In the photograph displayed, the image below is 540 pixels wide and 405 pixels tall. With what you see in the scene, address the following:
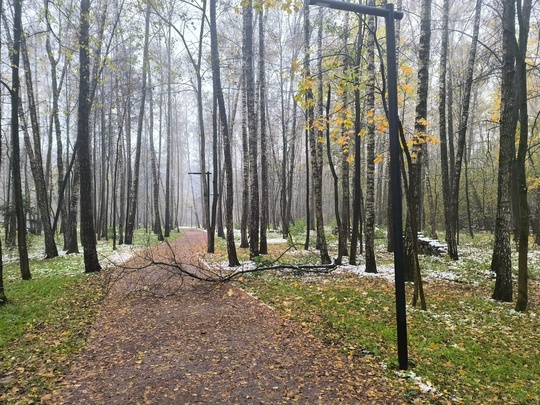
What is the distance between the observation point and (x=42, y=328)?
5840 mm

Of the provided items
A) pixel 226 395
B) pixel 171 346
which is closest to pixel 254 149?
pixel 171 346

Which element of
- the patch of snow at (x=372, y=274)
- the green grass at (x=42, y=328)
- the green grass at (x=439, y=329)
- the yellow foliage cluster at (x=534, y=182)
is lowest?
the patch of snow at (x=372, y=274)

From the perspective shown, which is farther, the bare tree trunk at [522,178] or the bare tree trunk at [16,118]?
the bare tree trunk at [16,118]

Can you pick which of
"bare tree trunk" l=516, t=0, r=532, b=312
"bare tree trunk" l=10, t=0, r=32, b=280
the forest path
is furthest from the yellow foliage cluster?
"bare tree trunk" l=10, t=0, r=32, b=280

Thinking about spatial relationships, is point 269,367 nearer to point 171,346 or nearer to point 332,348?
point 332,348

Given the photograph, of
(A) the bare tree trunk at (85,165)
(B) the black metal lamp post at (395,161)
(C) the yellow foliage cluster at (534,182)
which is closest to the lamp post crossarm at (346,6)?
(B) the black metal lamp post at (395,161)

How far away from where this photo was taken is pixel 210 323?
20.1 ft

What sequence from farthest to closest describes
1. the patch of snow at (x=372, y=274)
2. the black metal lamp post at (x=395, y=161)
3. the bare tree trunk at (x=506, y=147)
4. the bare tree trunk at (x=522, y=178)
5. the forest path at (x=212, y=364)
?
the patch of snow at (x=372, y=274)
the bare tree trunk at (x=506, y=147)
the bare tree trunk at (x=522, y=178)
the black metal lamp post at (x=395, y=161)
the forest path at (x=212, y=364)

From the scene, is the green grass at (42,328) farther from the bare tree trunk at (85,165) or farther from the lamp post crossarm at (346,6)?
the lamp post crossarm at (346,6)

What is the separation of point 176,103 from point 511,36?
92.2 feet

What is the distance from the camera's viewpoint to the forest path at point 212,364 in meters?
3.82

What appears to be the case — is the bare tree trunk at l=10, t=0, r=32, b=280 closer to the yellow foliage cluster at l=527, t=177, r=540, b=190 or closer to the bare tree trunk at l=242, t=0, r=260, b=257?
the bare tree trunk at l=242, t=0, r=260, b=257

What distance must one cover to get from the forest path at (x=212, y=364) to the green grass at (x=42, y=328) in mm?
243

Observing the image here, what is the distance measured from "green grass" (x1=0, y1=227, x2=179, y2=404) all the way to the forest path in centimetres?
24
